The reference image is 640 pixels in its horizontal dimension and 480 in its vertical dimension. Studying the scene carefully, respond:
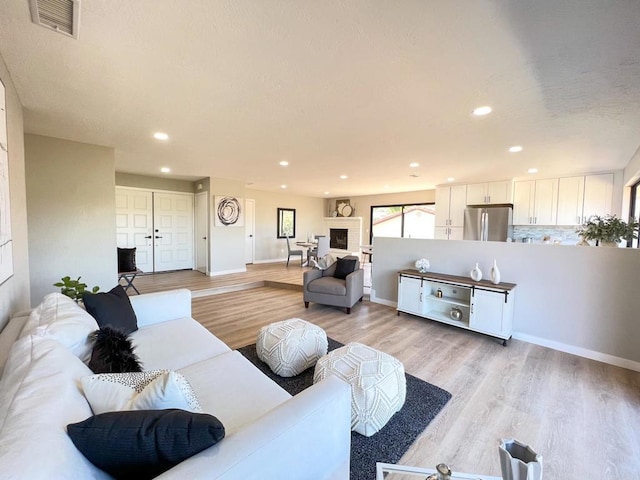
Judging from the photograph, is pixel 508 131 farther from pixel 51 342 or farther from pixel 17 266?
pixel 17 266

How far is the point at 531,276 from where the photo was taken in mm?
3129

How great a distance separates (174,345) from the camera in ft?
6.23

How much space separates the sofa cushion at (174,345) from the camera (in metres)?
1.71

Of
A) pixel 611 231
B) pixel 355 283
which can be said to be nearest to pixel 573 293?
pixel 611 231

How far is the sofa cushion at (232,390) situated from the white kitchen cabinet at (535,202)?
6083 mm

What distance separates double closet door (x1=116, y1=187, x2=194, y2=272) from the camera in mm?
6000

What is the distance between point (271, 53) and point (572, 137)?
11.3ft

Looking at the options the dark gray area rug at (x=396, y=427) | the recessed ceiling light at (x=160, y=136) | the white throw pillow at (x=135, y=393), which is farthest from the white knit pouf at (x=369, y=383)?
the recessed ceiling light at (x=160, y=136)

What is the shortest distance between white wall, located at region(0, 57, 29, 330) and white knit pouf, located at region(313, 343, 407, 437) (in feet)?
7.04

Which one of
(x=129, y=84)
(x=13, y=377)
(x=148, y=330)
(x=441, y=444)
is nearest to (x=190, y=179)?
(x=129, y=84)

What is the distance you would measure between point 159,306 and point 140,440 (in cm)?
184

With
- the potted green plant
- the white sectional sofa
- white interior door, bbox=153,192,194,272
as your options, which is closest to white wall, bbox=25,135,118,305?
the white sectional sofa

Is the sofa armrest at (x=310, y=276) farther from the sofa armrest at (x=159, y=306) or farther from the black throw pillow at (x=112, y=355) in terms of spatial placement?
the black throw pillow at (x=112, y=355)

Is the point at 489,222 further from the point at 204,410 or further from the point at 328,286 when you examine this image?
the point at 204,410
